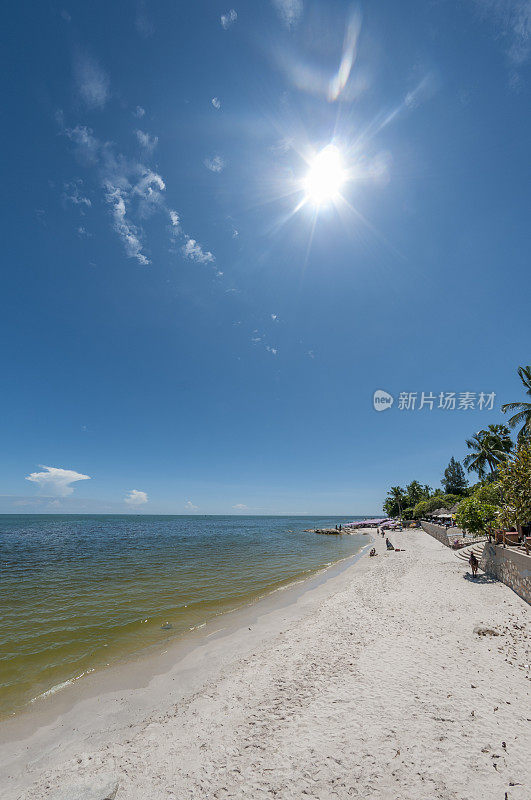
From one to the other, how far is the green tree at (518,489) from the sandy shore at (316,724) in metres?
7.28

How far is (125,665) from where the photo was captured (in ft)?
→ 33.7

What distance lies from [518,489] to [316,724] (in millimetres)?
18014

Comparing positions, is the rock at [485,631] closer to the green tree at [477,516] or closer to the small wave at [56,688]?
the green tree at [477,516]

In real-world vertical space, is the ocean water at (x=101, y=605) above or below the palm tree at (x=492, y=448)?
below

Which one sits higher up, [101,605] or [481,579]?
[481,579]

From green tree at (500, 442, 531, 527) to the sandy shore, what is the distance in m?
7.28

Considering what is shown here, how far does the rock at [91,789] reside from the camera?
4801 millimetres

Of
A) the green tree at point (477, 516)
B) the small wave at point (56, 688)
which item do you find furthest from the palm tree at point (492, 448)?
the small wave at point (56, 688)

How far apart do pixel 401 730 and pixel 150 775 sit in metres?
4.68

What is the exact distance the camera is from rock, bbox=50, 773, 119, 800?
15.8 feet

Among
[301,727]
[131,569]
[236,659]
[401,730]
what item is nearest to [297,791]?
[301,727]

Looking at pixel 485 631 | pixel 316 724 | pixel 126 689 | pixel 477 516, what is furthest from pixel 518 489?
pixel 126 689

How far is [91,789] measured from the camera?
4.98 meters

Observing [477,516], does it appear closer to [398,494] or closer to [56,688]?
[56,688]
